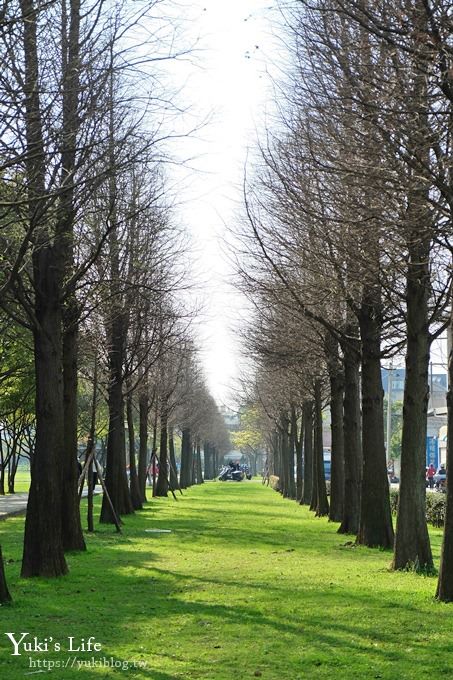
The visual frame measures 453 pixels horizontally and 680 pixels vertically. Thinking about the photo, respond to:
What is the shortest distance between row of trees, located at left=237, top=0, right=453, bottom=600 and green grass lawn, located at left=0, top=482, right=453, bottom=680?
1335mm

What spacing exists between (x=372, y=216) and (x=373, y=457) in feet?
27.9

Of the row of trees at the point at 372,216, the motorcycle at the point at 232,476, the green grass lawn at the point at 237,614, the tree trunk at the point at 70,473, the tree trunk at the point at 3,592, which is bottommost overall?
the motorcycle at the point at 232,476

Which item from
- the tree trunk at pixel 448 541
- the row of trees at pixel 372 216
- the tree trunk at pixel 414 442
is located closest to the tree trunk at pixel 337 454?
the row of trees at pixel 372 216

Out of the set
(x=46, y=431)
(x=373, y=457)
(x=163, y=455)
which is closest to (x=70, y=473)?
(x=46, y=431)

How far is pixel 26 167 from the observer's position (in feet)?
37.2

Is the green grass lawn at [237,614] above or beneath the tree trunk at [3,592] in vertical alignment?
beneath

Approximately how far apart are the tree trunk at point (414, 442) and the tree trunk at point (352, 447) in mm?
8001

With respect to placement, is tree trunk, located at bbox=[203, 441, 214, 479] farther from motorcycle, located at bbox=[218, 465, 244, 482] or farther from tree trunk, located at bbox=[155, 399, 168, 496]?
tree trunk, located at bbox=[155, 399, 168, 496]

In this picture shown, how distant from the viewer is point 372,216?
11.9 metres

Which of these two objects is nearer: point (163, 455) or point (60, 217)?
point (60, 217)

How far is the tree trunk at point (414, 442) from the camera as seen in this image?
1523 centimetres

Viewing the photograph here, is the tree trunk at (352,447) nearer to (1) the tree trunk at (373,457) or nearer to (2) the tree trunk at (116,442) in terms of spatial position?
(1) the tree trunk at (373,457)

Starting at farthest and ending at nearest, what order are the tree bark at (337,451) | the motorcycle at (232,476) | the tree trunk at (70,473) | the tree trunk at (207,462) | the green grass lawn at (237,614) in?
1. the motorcycle at (232,476)
2. the tree trunk at (207,462)
3. the tree bark at (337,451)
4. the tree trunk at (70,473)
5. the green grass lawn at (237,614)

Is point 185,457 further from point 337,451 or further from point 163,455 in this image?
point 337,451
